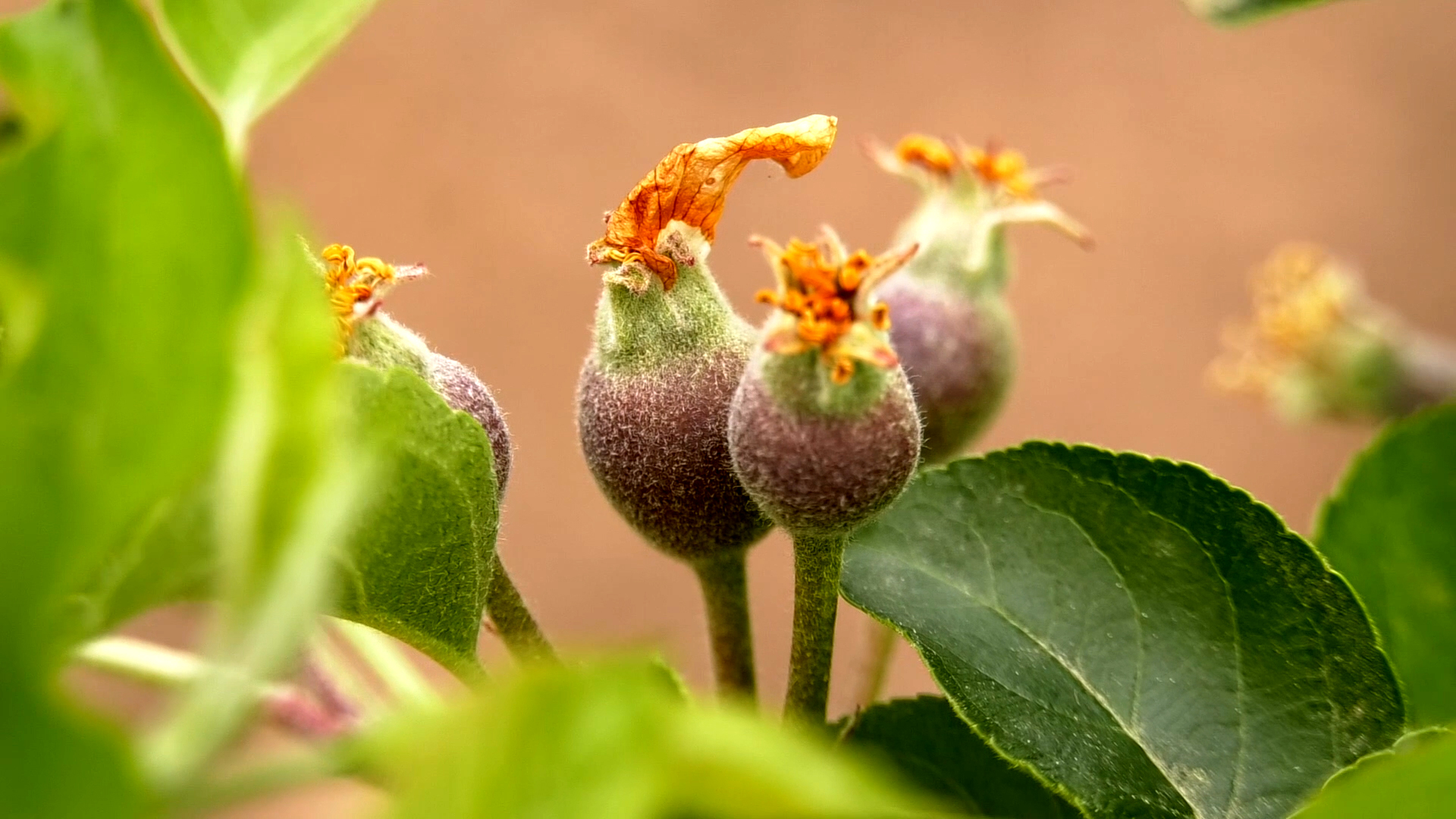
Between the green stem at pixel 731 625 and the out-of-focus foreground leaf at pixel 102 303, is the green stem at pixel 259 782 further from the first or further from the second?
the green stem at pixel 731 625

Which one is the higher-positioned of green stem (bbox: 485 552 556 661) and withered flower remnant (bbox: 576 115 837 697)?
withered flower remnant (bbox: 576 115 837 697)

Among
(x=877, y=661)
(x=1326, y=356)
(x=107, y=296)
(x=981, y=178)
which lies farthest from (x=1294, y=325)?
(x=107, y=296)

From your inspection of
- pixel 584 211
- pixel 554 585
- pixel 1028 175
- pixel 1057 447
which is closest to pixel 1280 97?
pixel 584 211

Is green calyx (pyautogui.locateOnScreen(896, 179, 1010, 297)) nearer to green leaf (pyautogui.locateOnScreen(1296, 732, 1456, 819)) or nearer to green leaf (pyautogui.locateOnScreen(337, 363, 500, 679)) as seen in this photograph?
green leaf (pyautogui.locateOnScreen(337, 363, 500, 679))

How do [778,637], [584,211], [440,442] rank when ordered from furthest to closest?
1. [584,211]
2. [778,637]
3. [440,442]

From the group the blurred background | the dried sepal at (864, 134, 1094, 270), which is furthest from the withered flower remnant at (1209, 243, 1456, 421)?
the blurred background

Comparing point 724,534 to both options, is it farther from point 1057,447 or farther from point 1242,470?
point 1242,470

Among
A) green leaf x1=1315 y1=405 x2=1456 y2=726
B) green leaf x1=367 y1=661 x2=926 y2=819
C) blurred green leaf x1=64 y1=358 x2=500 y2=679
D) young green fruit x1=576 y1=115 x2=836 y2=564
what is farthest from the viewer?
green leaf x1=1315 y1=405 x2=1456 y2=726

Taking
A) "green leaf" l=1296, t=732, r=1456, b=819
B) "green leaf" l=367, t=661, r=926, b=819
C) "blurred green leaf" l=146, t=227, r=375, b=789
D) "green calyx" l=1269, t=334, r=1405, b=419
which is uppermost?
"green calyx" l=1269, t=334, r=1405, b=419
